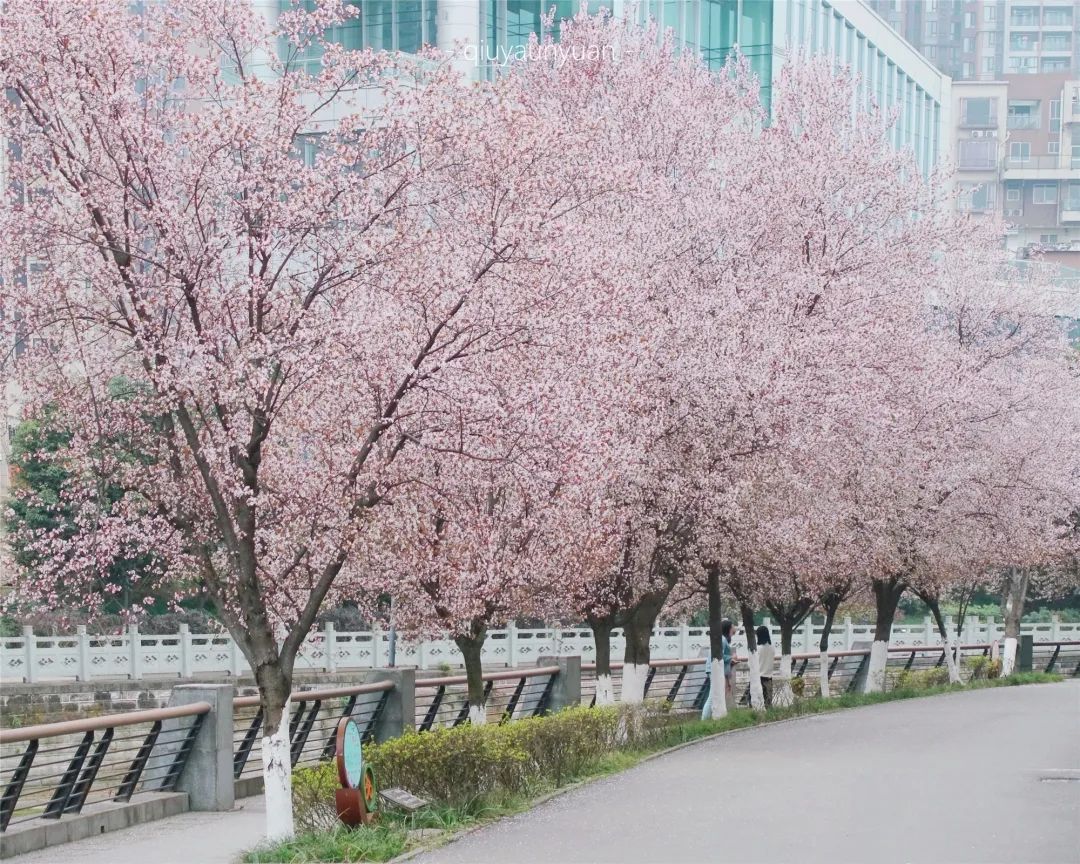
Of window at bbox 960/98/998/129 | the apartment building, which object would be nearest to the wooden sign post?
the apartment building

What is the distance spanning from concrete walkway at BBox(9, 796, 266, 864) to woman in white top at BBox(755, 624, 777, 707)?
16.0 m

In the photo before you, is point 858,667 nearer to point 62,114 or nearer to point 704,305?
point 704,305

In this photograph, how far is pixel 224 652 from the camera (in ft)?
138

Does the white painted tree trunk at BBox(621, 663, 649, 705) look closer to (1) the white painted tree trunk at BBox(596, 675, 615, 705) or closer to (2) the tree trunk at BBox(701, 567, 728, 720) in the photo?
(1) the white painted tree trunk at BBox(596, 675, 615, 705)

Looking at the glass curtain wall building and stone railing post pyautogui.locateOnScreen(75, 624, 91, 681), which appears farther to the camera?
the glass curtain wall building

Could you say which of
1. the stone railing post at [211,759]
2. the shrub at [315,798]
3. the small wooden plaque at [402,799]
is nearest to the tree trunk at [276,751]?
the shrub at [315,798]

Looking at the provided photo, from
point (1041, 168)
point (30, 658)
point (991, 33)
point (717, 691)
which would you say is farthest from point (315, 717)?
point (991, 33)

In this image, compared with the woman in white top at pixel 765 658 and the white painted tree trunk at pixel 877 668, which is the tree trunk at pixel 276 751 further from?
the white painted tree trunk at pixel 877 668

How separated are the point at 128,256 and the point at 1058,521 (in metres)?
34.8

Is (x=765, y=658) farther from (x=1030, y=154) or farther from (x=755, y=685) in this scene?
(x=1030, y=154)

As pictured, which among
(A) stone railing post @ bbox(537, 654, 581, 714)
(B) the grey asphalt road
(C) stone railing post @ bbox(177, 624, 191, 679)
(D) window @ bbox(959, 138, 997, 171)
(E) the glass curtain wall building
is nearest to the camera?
(B) the grey asphalt road

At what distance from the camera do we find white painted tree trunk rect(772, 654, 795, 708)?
31.6 metres

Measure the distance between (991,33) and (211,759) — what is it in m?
151

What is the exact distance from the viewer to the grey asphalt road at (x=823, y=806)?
12953 millimetres
